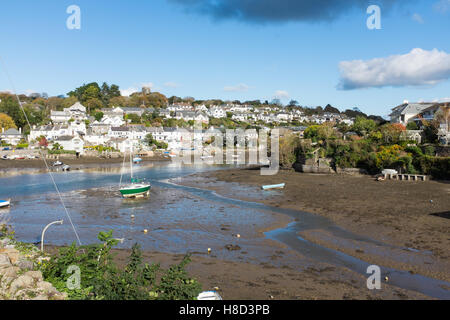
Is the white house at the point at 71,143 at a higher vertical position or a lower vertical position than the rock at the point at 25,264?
higher

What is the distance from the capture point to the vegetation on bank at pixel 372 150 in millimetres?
38416

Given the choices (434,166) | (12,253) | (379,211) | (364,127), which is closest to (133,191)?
(12,253)

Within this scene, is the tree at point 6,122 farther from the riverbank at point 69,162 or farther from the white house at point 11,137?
the riverbank at point 69,162

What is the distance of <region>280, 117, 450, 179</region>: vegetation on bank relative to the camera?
1512 inches

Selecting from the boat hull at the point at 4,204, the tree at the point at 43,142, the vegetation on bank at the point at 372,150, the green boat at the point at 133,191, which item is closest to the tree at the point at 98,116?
the tree at the point at 43,142

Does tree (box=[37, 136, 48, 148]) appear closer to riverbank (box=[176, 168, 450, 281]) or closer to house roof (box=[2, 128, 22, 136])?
house roof (box=[2, 128, 22, 136])

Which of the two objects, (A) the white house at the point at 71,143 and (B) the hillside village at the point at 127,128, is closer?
(B) the hillside village at the point at 127,128

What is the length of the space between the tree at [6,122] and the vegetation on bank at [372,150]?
240ft

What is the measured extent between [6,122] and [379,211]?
94378 mm

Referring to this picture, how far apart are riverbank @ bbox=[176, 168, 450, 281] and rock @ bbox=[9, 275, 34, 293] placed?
43.4 feet

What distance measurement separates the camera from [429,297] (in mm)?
11609
